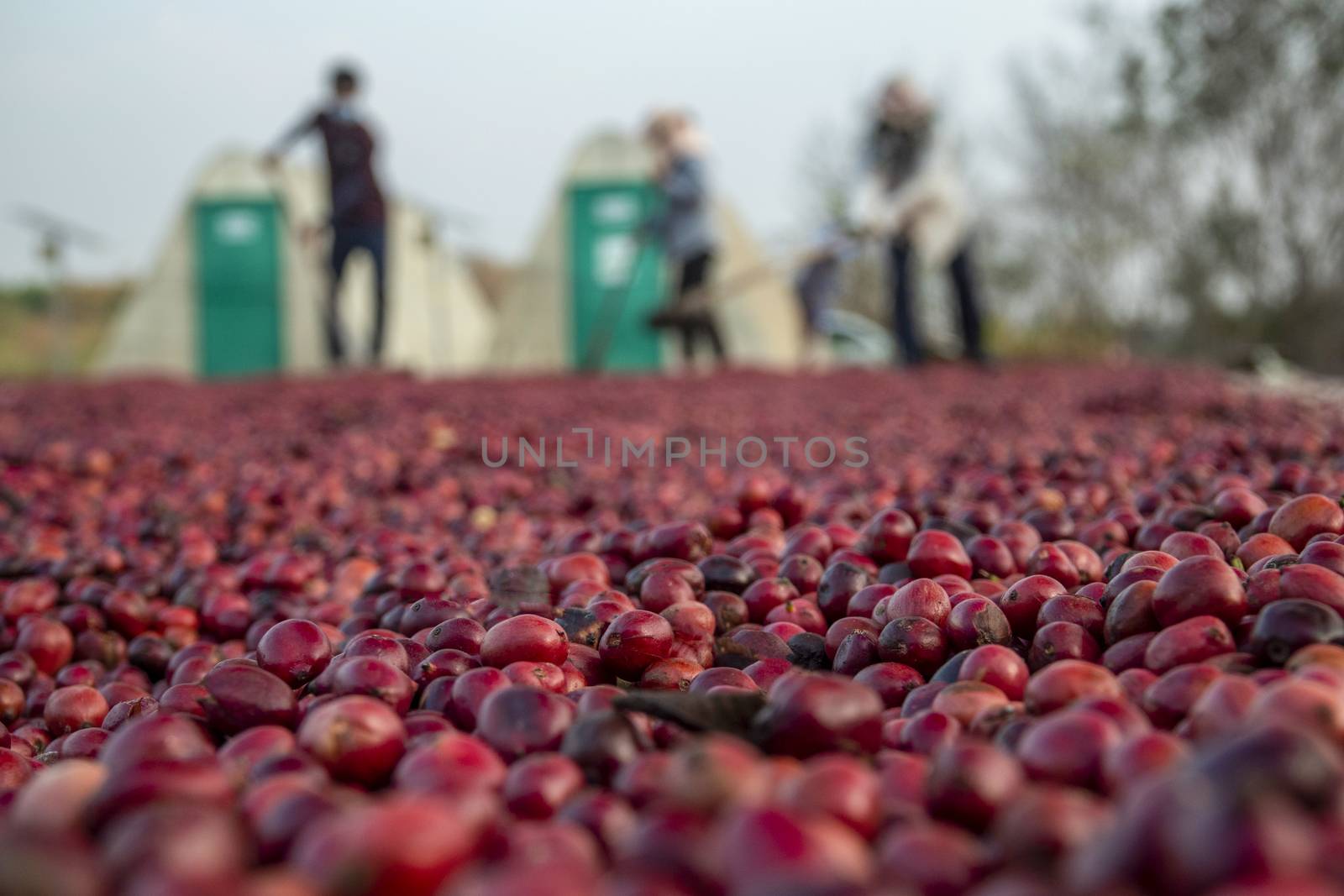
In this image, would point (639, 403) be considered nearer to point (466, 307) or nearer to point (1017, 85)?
point (466, 307)

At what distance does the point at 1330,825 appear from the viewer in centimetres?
81

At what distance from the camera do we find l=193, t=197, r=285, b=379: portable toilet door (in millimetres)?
20844

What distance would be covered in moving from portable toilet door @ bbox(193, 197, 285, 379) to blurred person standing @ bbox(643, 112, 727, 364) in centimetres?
1148

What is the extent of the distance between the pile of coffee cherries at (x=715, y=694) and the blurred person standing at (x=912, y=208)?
22.9 ft

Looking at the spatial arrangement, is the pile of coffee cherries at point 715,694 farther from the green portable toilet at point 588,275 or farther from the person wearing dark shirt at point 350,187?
the green portable toilet at point 588,275

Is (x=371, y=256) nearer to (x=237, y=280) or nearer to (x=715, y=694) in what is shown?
(x=715, y=694)

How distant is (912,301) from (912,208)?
1014 mm

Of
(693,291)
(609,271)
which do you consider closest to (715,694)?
(693,291)

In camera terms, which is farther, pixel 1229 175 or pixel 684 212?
pixel 1229 175

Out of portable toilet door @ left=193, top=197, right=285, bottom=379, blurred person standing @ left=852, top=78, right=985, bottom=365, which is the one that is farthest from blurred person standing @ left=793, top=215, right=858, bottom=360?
portable toilet door @ left=193, top=197, right=285, bottom=379

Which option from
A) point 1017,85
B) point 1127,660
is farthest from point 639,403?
point 1017,85

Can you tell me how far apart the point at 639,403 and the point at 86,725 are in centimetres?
595

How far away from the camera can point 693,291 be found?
39.9 ft

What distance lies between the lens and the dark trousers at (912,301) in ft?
36.1
